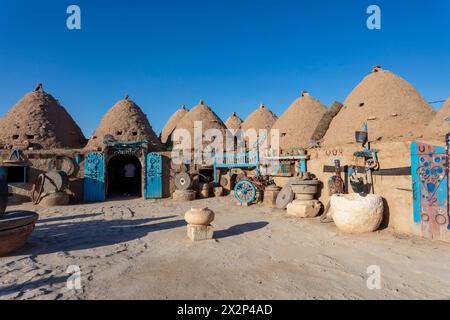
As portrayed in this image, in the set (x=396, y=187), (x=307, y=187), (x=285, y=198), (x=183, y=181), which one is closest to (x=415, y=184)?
(x=396, y=187)

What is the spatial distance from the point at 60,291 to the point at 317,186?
7153 mm

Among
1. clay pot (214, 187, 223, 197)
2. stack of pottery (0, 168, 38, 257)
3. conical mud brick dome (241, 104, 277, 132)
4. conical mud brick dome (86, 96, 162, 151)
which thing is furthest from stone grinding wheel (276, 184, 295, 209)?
conical mud brick dome (241, 104, 277, 132)

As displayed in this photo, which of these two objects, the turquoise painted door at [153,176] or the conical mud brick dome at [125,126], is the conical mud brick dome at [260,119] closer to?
the conical mud brick dome at [125,126]

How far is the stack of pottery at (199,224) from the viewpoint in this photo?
5.23 meters

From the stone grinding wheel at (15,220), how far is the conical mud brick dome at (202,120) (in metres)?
14.0

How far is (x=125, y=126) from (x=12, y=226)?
14263 mm

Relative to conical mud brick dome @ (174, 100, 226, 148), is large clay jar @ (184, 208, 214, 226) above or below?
below

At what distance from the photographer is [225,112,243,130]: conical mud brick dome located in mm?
26781

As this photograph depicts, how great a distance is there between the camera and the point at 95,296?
2.93 metres

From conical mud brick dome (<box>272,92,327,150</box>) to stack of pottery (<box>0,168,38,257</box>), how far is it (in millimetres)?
14673

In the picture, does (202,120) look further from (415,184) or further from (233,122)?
(415,184)

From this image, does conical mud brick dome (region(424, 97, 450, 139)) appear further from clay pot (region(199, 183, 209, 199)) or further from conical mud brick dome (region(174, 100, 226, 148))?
conical mud brick dome (region(174, 100, 226, 148))

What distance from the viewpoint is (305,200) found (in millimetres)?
7754
